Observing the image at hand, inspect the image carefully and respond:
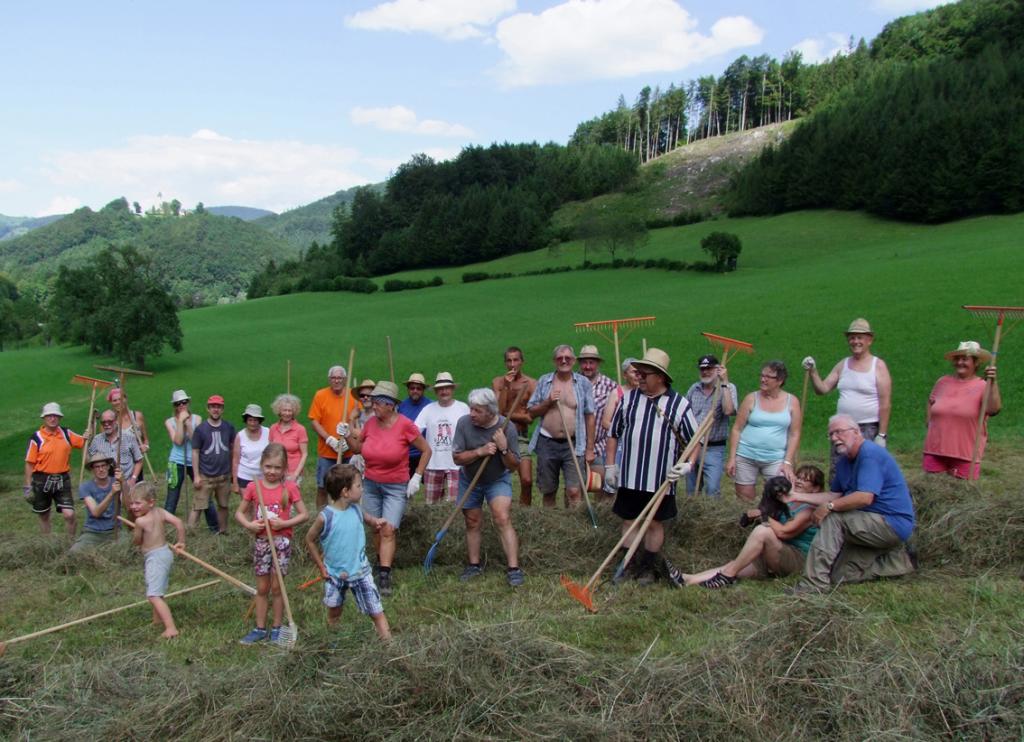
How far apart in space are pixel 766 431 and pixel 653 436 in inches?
64.4

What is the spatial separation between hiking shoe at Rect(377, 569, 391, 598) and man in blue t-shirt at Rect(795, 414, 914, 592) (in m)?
3.13

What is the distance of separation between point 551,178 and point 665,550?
94.7 meters

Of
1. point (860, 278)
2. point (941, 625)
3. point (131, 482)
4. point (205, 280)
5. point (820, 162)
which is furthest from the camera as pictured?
point (205, 280)

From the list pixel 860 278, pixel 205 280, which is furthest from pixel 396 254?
pixel 205 280

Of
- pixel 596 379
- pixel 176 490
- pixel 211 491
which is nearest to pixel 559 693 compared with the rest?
pixel 596 379

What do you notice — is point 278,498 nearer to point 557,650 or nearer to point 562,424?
point 557,650

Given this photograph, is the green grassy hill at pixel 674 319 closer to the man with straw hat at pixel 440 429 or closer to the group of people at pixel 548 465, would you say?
the group of people at pixel 548 465

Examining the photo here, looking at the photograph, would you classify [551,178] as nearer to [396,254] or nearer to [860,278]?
[396,254]

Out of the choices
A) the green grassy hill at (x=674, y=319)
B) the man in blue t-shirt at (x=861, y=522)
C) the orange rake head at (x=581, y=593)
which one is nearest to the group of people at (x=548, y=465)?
the man in blue t-shirt at (x=861, y=522)

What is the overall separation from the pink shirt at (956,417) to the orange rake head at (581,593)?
159 inches

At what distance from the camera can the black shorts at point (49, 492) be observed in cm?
917

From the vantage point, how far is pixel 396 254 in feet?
253

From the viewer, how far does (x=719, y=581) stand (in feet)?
19.0

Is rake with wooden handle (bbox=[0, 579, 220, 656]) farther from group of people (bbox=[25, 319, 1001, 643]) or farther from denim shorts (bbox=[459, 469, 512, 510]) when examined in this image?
denim shorts (bbox=[459, 469, 512, 510])
